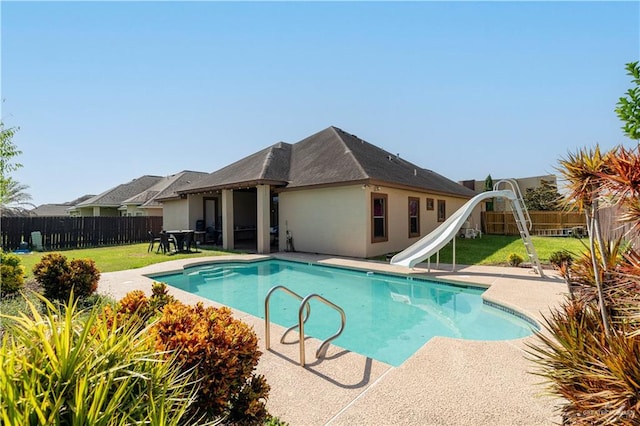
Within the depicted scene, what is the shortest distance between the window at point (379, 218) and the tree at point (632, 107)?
11.1 m

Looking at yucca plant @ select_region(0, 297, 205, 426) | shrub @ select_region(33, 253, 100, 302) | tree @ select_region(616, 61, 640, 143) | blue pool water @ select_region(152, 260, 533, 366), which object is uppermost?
tree @ select_region(616, 61, 640, 143)

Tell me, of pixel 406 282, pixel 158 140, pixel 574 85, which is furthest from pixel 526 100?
pixel 158 140

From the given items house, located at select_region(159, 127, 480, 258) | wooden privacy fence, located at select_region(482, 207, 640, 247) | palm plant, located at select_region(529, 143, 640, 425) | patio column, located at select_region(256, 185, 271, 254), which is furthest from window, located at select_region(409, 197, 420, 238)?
palm plant, located at select_region(529, 143, 640, 425)

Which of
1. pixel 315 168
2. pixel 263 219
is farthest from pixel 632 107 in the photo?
pixel 315 168

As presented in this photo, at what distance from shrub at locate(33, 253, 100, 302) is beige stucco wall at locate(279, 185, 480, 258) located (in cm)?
976

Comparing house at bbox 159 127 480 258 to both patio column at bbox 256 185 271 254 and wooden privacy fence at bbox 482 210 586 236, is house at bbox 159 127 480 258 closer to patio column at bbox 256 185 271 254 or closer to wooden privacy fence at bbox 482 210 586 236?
patio column at bbox 256 185 271 254

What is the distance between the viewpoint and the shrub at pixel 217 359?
8.25 feet

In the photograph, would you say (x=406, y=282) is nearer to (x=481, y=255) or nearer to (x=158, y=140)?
(x=481, y=255)

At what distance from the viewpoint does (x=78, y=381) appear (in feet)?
5.61

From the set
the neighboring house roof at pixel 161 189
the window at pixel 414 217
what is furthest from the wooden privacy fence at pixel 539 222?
the neighboring house roof at pixel 161 189

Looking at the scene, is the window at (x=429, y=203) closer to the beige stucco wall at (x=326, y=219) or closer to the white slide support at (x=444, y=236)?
the white slide support at (x=444, y=236)

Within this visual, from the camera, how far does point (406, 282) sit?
10.7 metres

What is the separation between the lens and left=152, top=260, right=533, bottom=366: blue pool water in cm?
644

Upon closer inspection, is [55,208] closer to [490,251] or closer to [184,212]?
[184,212]
